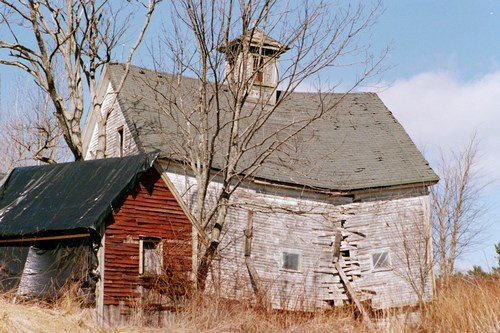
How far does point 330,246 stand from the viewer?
25.1m

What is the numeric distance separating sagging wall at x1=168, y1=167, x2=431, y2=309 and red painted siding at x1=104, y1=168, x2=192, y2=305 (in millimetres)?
4759

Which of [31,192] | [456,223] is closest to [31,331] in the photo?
[31,192]

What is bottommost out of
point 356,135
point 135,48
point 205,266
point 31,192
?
point 205,266

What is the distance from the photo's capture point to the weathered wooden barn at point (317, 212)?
77.5 ft

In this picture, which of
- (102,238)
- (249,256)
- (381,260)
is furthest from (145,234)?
(381,260)

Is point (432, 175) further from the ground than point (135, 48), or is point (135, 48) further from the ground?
point (135, 48)

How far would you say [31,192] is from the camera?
739 inches

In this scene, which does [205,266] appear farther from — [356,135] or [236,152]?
[356,135]

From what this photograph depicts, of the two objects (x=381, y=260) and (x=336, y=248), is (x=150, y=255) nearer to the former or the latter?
(x=336, y=248)

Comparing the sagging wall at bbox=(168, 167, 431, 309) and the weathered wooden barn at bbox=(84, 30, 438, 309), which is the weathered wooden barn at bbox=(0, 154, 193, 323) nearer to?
the weathered wooden barn at bbox=(84, 30, 438, 309)

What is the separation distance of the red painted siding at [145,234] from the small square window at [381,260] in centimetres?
808

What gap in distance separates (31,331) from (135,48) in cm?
1273

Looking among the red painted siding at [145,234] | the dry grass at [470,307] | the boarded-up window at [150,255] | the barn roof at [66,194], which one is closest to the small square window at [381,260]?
the red painted siding at [145,234]

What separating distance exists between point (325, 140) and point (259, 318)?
11.0 metres
